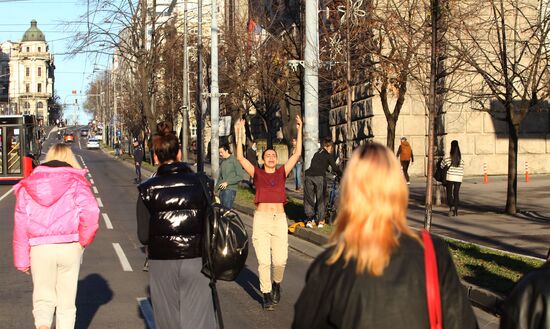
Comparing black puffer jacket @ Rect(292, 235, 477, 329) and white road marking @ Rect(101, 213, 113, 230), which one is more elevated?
black puffer jacket @ Rect(292, 235, 477, 329)

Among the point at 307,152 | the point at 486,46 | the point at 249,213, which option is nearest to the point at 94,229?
the point at 307,152

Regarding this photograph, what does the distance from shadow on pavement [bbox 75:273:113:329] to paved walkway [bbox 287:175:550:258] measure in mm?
6330

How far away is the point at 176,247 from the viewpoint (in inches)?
241

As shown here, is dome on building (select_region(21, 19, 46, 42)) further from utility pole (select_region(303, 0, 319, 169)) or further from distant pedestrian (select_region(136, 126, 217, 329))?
distant pedestrian (select_region(136, 126, 217, 329))

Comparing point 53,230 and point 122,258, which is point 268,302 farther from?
point 122,258

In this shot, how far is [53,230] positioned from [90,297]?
3.90 meters

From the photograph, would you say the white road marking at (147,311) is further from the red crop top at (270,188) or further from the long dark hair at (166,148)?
the long dark hair at (166,148)

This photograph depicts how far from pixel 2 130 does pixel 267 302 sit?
28263mm

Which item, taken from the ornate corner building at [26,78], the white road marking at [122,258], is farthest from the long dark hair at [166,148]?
the ornate corner building at [26,78]

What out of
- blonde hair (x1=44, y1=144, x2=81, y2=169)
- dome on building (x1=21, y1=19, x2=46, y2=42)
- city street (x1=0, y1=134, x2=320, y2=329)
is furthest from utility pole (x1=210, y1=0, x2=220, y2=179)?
dome on building (x1=21, y1=19, x2=46, y2=42)

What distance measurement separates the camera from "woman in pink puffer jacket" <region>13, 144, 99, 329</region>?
21.9 feet

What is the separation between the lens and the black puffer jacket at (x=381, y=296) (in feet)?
10.5

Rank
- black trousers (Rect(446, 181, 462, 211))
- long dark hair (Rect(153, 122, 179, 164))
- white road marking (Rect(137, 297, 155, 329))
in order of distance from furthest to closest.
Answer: black trousers (Rect(446, 181, 462, 211)) < white road marking (Rect(137, 297, 155, 329)) < long dark hair (Rect(153, 122, 179, 164))

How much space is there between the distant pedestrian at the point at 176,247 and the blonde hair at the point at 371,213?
9.63 feet
